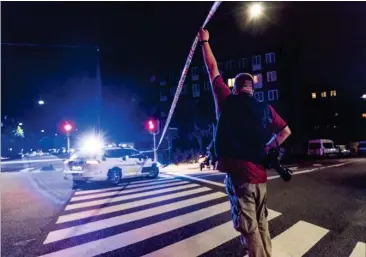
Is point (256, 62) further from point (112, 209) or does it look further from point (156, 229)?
point (156, 229)

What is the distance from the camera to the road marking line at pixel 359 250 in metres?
4.22

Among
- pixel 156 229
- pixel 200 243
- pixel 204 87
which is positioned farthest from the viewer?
pixel 204 87

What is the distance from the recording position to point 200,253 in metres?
4.50

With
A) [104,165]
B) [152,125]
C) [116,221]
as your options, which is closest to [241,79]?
[116,221]

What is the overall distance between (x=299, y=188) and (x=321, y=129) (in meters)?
45.8

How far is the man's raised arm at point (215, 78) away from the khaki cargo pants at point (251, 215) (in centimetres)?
81

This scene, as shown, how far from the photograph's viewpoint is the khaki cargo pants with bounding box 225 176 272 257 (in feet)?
9.70

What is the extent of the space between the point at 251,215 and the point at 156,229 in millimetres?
3377

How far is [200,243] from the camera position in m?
4.99

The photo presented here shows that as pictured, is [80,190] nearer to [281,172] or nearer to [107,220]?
[107,220]

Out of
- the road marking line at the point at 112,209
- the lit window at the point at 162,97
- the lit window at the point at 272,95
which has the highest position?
the lit window at the point at 162,97

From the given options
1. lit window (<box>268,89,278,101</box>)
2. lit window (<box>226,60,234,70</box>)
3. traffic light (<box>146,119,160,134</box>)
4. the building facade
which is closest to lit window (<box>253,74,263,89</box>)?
the building facade

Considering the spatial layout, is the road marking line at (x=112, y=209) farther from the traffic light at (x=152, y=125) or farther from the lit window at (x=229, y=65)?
the lit window at (x=229, y=65)

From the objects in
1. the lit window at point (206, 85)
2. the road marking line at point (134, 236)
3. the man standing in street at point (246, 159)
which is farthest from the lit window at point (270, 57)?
the man standing in street at point (246, 159)
